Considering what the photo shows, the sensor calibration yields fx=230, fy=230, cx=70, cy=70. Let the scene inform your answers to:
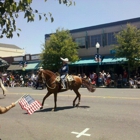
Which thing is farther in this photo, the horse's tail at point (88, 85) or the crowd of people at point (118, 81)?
the crowd of people at point (118, 81)

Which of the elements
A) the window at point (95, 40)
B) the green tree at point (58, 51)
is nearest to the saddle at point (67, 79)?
the green tree at point (58, 51)

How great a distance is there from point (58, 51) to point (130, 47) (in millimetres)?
10064

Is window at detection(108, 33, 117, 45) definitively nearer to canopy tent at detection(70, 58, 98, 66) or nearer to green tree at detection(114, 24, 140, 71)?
canopy tent at detection(70, 58, 98, 66)

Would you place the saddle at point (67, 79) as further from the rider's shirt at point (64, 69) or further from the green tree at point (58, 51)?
the green tree at point (58, 51)

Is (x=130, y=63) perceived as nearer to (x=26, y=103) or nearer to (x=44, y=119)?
(x=44, y=119)

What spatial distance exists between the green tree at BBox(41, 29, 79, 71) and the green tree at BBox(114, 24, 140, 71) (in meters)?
7.37

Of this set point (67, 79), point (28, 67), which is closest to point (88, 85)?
point (67, 79)

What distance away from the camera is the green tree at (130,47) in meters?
23.2

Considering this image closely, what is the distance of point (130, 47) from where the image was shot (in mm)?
23312

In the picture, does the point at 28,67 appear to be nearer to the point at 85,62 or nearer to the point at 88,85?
the point at 85,62

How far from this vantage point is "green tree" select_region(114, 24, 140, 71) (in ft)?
76.3

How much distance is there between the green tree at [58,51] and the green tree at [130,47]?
7.37m

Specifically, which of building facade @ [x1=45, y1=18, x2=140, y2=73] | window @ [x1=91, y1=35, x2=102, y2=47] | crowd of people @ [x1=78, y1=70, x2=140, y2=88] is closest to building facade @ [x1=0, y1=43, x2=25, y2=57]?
building facade @ [x1=45, y1=18, x2=140, y2=73]

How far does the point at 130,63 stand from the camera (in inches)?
938
